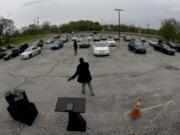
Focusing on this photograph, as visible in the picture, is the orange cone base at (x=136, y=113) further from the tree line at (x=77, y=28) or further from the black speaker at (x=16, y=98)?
the tree line at (x=77, y=28)

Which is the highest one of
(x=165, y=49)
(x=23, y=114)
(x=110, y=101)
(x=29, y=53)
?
(x=165, y=49)

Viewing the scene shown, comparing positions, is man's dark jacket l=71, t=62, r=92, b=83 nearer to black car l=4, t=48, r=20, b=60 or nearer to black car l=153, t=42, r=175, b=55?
black car l=153, t=42, r=175, b=55

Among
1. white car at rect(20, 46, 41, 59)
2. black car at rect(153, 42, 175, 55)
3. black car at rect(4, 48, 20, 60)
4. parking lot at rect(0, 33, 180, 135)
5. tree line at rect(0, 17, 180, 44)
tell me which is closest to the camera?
parking lot at rect(0, 33, 180, 135)

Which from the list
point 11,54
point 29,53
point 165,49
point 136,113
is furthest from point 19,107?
point 11,54

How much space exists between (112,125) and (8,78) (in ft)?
29.9

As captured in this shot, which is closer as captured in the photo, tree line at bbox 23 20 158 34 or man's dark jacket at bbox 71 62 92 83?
man's dark jacket at bbox 71 62 92 83

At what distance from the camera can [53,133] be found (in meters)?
5.92

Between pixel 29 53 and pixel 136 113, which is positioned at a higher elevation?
pixel 29 53

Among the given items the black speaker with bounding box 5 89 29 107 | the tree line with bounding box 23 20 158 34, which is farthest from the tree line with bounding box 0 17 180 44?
the black speaker with bounding box 5 89 29 107

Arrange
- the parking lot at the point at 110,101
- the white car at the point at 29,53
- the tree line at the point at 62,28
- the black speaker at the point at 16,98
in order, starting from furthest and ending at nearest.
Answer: the tree line at the point at 62,28, the white car at the point at 29,53, the black speaker at the point at 16,98, the parking lot at the point at 110,101

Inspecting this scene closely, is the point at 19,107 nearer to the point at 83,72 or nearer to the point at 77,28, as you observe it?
the point at 83,72

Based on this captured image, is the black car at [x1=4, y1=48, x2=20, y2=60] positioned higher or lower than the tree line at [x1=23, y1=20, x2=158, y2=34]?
lower

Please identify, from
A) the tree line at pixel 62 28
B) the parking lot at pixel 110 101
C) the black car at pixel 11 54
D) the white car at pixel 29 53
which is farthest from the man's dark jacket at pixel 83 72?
the tree line at pixel 62 28

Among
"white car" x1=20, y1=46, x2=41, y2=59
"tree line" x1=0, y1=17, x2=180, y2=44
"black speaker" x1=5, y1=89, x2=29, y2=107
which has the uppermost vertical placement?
"tree line" x1=0, y1=17, x2=180, y2=44
